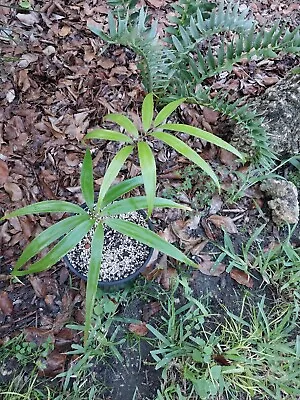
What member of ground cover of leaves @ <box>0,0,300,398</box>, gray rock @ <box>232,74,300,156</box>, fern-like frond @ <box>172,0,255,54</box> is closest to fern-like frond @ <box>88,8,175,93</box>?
fern-like frond @ <box>172,0,255,54</box>

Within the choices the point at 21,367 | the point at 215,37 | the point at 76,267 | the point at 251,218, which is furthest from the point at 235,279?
the point at 215,37

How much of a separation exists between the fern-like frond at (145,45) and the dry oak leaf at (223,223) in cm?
58

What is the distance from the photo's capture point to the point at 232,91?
2.12 m

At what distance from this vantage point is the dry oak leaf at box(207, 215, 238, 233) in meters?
1.83

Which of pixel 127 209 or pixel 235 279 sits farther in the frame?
pixel 235 279

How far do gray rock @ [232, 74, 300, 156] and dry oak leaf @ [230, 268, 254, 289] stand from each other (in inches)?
20.5

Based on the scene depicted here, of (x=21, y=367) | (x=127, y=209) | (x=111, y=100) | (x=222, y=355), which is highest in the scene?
(x=127, y=209)

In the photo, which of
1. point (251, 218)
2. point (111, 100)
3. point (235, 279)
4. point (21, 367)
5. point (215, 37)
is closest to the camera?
point (21, 367)

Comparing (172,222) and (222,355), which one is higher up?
(172,222)

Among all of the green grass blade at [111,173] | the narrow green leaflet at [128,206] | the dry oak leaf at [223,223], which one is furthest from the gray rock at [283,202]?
the green grass blade at [111,173]

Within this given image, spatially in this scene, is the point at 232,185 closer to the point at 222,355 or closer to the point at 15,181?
the point at 222,355

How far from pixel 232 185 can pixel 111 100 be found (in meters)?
0.68

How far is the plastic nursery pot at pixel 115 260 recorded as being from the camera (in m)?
1.57

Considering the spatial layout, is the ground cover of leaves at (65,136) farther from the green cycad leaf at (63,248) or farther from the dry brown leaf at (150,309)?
the green cycad leaf at (63,248)
